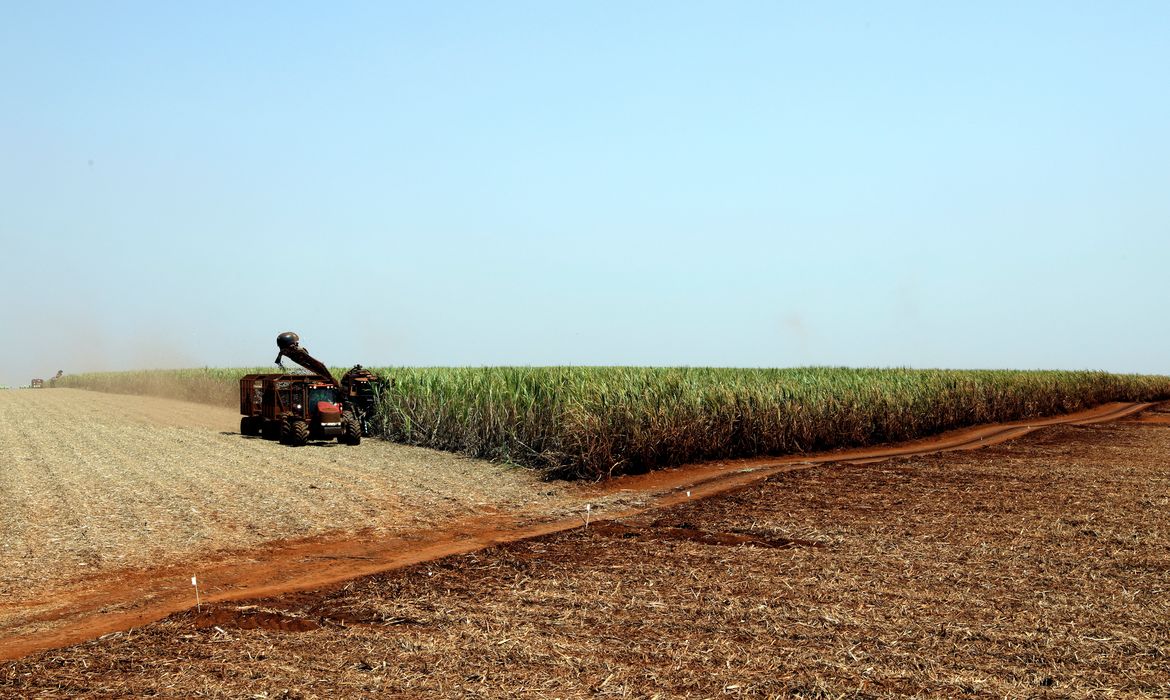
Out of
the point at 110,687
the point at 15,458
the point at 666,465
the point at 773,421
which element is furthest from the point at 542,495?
the point at 15,458

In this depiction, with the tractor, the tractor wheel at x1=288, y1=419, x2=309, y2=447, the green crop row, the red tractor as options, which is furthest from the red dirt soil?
the tractor

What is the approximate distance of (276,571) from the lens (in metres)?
10.6

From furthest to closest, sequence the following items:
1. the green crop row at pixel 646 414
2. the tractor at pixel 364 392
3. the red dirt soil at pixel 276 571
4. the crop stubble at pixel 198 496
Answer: the tractor at pixel 364 392 → the green crop row at pixel 646 414 → the crop stubble at pixel 198 496 → the red dirt soil at pixel 276 571

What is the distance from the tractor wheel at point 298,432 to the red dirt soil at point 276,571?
30.7ft

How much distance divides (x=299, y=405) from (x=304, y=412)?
437mm

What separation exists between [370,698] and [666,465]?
14583 mm

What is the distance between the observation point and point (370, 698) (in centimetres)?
620

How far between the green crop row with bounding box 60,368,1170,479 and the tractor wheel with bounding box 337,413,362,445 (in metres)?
1.75

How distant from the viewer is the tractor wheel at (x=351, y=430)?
Result: 24453 millimetres

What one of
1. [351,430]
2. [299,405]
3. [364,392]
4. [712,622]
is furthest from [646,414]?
[712,622]

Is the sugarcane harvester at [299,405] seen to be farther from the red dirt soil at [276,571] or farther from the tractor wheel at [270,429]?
the red dirt soil at [276,571]

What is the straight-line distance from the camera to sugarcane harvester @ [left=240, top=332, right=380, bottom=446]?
78.2 ft

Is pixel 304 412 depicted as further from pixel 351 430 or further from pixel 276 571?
pixel 276 571

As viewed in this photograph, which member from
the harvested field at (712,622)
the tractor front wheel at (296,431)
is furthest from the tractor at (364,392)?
the harvested field at (712,622)
